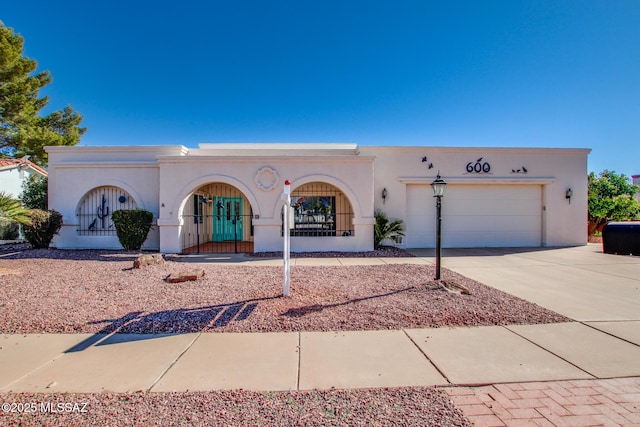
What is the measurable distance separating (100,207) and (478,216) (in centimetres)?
1517

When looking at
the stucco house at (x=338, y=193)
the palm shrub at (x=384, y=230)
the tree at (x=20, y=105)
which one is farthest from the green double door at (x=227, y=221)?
the tree at (x=20, y=105)

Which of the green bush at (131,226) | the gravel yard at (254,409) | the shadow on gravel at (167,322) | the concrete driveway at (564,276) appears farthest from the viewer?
the green bush at (131,226)

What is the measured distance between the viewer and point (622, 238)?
10422 millimetres

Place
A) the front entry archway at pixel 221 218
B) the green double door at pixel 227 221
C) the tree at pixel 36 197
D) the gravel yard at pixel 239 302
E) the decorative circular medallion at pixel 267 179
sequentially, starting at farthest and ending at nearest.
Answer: the green double door at pixel 227 221 → the tree at pixel 36 197 → the front entry archway at pixel 221 218 → the decorative circular medallion at pixel 267 179 → the gravel yard at pixel 239 302

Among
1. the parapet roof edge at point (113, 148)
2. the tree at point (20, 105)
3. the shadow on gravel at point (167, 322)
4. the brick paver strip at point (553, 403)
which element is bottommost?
the brick paver strip at point (553, 403)

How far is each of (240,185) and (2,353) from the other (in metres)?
7.82

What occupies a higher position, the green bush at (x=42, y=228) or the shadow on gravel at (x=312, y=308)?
the green bush at (x=42, y=228)

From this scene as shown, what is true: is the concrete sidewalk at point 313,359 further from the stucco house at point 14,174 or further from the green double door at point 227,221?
the stucco house at point 14,174

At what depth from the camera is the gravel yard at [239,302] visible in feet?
14.0

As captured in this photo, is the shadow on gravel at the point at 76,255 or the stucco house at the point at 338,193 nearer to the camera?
the shadow on gravel at the point at 76,255

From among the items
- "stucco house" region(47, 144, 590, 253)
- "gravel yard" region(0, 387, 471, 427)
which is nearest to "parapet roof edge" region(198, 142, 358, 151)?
"stucco house" region(47, 144, 590, 253)

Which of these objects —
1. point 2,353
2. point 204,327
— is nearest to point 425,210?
point 204,327

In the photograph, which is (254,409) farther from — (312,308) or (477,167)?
(477,167)

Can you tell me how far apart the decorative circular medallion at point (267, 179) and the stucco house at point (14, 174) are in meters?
14.9
